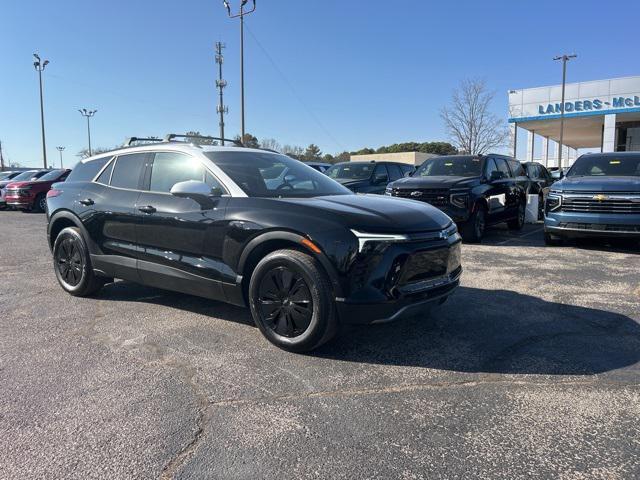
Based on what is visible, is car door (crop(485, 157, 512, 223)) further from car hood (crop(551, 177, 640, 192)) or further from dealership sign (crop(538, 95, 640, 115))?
dealership sign (crop(538, 95, 640, 115))

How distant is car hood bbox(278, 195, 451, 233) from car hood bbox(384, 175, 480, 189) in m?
5.35

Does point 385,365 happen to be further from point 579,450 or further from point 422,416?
point 579,450

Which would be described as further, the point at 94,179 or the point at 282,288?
the point at 94,179

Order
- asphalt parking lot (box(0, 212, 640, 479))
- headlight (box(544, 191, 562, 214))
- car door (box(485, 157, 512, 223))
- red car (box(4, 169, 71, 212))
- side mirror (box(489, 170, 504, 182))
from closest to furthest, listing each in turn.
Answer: asphalt parking lot (box(0, 212, 640, 479)) → headlight (box(544, 191, 562, 214)) → car door (box(485, 157, 512, 223)) → side mirror (box(489, 170, 504, 182)) → red car (box(4, 169, 71, 212))

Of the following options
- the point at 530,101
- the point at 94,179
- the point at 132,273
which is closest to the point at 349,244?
the point at 132,273

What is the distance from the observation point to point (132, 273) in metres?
4.87

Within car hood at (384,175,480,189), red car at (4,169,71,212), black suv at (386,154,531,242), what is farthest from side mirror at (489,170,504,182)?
red car at (4,169,71,212)

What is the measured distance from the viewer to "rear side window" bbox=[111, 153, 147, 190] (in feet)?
16.4

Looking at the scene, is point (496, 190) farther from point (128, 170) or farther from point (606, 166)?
point (128, 170)

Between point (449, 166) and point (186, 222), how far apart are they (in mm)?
7756

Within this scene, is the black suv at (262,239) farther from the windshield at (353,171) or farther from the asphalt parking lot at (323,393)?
the windshield at (353,171)

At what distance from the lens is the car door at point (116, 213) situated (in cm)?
486

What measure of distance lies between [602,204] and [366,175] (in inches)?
235

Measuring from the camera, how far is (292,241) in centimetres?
370
